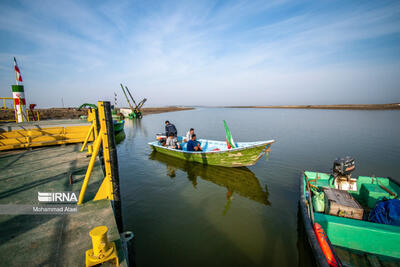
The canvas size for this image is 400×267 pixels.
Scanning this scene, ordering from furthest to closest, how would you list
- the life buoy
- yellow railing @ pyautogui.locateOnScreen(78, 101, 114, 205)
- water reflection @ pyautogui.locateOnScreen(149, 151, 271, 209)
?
water reflection @ pyautogui.locateOnScreen(149, 151, 271, 209)
yellow railing @ pyautogui.locateOnScreen(78, 101, 114, 205)
the life buoy

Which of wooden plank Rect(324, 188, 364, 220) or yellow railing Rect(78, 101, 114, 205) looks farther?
wooden plank Rect(324, 188, 364, 220)

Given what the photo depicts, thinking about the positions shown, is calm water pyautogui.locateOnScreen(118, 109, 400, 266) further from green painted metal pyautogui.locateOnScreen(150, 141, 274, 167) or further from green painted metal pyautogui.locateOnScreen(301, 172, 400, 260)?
green painted metal pyautogui.locateOnScreen(301, 172, 400, 260)

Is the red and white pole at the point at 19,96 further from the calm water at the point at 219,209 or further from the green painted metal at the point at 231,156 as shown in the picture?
the green painted metal at the point at 231,156

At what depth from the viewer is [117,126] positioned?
22.6 metres

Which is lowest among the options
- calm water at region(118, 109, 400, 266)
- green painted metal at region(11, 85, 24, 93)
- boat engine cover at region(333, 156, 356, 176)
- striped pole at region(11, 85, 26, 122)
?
calm water at region(118, 109, 400, 266)

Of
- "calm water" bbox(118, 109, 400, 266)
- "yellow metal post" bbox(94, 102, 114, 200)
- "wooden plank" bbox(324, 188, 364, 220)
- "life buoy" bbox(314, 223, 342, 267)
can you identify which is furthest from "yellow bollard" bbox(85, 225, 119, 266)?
"wooden plank" bbox(324, 188, 364, 220)

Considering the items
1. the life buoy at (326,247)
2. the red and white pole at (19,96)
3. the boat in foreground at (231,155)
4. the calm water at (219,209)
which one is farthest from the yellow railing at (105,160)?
the red and white pole at (19,96)

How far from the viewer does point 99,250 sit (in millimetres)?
2613

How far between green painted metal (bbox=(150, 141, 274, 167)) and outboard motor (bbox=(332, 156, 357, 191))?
3.12m

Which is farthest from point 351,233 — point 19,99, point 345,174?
point 19,99

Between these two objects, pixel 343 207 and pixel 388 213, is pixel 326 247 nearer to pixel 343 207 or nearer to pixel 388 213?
pixel 343 207

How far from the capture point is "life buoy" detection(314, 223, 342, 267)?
3.91m

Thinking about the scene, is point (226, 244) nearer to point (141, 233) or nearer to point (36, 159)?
point (141, 233)

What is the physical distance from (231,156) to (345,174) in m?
5.45
